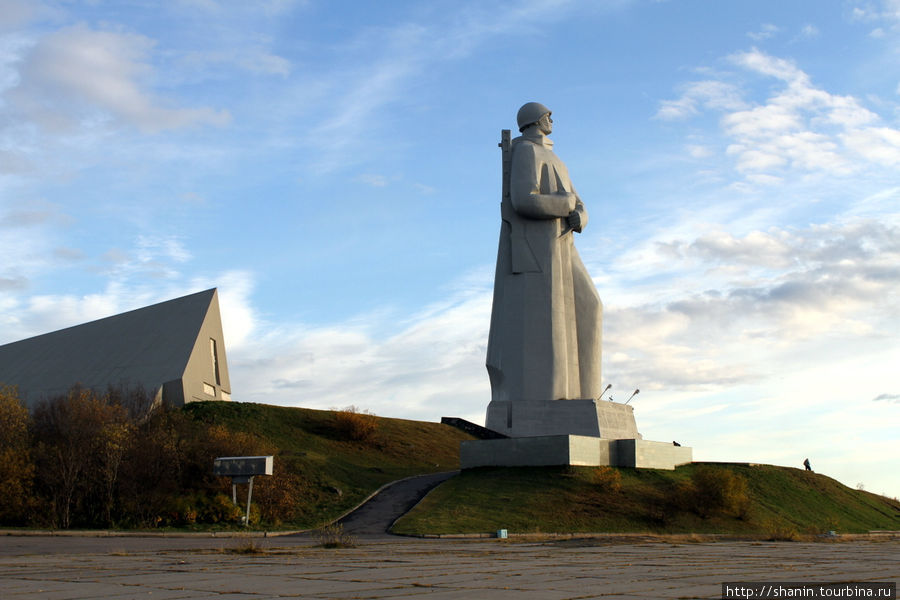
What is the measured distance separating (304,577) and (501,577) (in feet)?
5.16

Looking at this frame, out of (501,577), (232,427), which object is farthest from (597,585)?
(232,427)

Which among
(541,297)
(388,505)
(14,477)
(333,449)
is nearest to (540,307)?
(541,297)

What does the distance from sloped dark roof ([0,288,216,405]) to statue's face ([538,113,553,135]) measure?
13.1m

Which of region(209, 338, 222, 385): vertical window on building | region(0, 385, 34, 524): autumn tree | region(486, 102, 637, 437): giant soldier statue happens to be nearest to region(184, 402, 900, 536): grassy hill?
region(209, 338, 222, 385): vertical window on building

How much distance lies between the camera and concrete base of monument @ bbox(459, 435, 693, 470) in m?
22.4

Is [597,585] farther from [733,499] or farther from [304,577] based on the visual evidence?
[733,499]

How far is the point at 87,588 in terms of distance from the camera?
618 centimetres

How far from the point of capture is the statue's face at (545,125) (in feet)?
83.6

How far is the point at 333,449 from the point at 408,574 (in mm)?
22386

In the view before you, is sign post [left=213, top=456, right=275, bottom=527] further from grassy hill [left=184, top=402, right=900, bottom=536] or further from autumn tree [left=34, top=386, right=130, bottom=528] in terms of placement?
autumn tree [left=34, top=386, right=130, bottom=528]

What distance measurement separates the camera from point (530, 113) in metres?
25.5

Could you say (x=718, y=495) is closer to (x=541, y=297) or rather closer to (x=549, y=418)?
(x=549, y=418)

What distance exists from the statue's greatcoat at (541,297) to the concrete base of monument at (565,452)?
1.38 metres

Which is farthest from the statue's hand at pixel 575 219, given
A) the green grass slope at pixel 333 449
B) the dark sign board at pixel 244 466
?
the dark sign board at pixel 244 466
